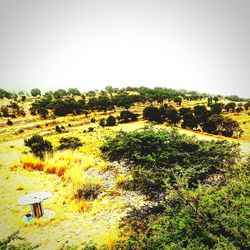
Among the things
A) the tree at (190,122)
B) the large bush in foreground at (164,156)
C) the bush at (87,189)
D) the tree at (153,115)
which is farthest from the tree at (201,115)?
the bush at (87,189)

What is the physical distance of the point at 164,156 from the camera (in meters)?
11.6

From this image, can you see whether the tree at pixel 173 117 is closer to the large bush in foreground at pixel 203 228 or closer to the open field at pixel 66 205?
the open field at pixel 66 205

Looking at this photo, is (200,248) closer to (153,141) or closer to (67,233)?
(67,233)

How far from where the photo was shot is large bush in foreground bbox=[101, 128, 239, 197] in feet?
35.8

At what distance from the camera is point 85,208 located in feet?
32.4

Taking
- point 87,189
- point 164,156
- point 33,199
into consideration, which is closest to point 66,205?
point 87,189

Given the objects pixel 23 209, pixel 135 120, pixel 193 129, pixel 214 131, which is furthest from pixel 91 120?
pixel 23 209

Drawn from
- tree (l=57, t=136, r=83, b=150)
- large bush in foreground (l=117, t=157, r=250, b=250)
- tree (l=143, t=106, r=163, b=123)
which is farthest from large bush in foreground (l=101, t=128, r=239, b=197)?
tree (l=143, t=106, r=163, b=123)

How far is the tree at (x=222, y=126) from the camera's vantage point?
25922mm

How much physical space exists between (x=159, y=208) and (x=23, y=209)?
543cm

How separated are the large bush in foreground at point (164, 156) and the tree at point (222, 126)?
44.0ft

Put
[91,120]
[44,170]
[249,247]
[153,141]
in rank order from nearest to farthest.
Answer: [249,247]
[153,141]
[44,170]
[91,120]

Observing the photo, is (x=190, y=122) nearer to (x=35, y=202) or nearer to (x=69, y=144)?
(x=69, y=144)

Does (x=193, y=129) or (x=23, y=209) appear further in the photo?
(x=193, y=129)
